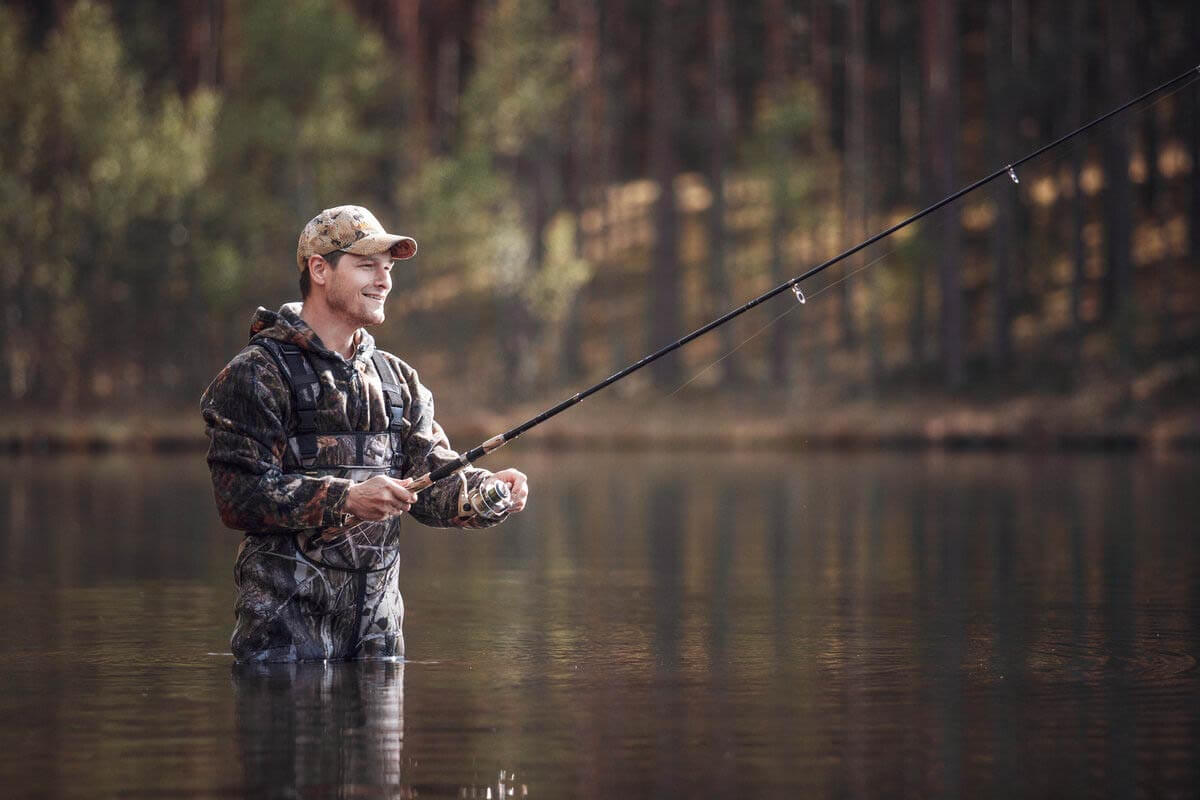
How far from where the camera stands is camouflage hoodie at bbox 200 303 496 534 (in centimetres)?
845

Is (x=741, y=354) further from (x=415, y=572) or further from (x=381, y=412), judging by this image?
(x=381, y=412)

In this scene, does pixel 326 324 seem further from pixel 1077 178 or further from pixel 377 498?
pixel 1077 178

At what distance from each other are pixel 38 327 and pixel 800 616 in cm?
4272

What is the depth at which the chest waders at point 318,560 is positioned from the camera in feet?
28.6

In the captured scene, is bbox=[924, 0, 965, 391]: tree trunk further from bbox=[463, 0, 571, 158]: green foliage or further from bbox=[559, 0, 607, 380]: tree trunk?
bbox=[559, 0, 607, 380]: tree trunk

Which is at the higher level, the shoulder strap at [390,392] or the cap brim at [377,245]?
the cap brim at [377,245]

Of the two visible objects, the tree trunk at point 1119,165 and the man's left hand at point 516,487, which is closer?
the man's left hand at point 516,487

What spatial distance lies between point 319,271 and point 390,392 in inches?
23.7

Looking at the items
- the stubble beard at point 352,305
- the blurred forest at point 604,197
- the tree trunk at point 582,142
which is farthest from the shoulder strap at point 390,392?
the tree trunk at point 582,142


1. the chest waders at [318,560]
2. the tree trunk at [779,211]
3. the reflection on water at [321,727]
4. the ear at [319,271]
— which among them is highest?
the tree trunk at [779,211]

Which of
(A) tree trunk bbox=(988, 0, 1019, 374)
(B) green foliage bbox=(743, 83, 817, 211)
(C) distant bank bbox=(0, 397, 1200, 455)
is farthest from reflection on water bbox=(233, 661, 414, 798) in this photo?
(B) green foliage bbox=(743, 83, 817, 211)

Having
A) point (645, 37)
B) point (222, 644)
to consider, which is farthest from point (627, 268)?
point (222, 644)

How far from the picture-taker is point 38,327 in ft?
171

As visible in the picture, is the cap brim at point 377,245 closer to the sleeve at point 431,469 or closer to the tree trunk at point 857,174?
the sleeve at point 431,469
